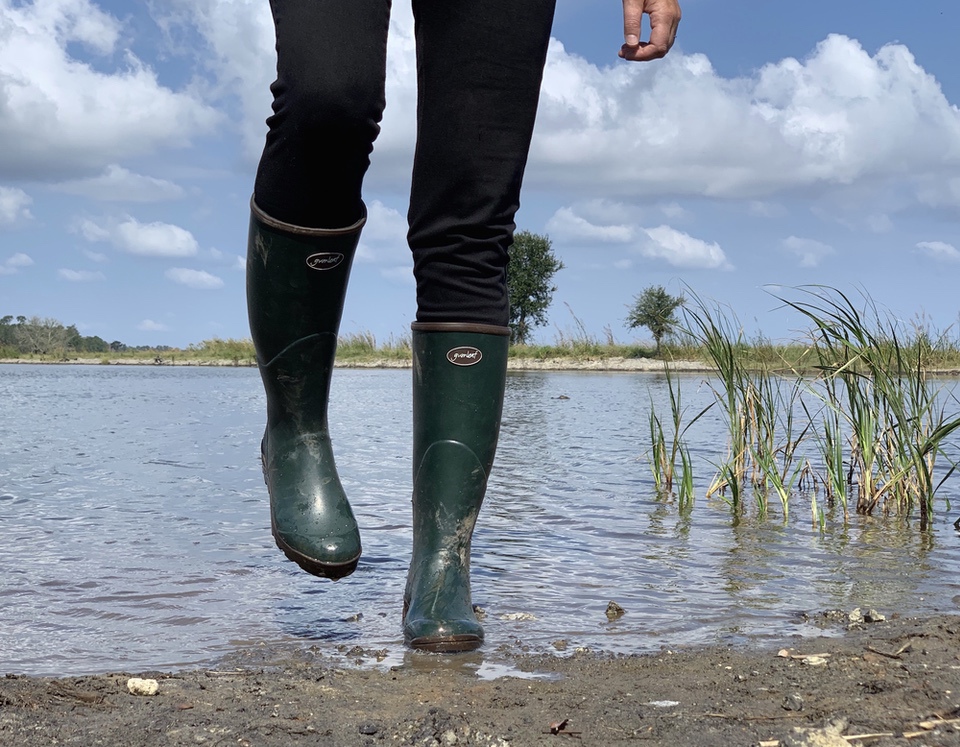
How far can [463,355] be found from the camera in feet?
6.13

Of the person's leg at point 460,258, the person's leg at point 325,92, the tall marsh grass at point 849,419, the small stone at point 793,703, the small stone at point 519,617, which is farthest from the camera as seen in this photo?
the tall marsh grass at point 849,419

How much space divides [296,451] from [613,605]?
0.89 meters

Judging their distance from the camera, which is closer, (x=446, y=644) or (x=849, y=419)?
(x=446, y=644)

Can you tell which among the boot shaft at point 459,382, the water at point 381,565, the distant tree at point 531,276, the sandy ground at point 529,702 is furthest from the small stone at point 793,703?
the distant tree at point 531,276

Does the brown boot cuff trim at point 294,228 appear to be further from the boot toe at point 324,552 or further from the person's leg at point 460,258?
the boot toe at point 324,552

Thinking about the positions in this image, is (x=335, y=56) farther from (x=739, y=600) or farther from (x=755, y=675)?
(x=739, y=600)

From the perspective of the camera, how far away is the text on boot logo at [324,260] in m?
1.82

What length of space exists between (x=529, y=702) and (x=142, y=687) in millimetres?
612

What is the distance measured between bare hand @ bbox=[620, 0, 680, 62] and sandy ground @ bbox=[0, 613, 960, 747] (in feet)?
3.74

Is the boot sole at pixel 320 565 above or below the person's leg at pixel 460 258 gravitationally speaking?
below

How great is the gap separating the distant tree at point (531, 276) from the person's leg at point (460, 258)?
1775 inches

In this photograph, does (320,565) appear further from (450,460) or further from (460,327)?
(460,327)

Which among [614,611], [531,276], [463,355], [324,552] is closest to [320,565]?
[324,552]

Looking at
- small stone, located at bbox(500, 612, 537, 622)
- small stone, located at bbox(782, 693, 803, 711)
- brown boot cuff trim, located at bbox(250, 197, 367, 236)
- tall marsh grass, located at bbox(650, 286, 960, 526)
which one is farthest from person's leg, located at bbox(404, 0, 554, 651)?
tall marsh grass, located at bbox(650, 286, 960, 526)
